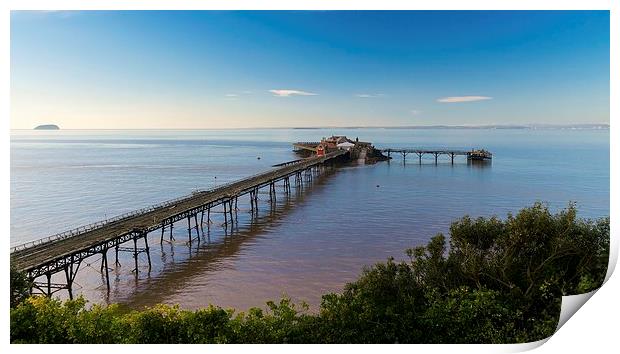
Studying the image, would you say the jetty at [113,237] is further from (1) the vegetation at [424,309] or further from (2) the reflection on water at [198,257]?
(1) the vegetation at [424,309]

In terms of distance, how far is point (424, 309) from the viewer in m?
12.5

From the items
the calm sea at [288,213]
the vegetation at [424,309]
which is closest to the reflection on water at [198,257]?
the calm sea at [288,213]

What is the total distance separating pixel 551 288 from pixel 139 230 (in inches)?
617

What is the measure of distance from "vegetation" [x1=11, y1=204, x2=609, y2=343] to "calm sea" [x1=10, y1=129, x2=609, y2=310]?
5.65 metres

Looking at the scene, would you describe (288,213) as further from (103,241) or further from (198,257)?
(103,241)

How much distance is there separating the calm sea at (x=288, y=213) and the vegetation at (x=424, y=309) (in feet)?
18.5

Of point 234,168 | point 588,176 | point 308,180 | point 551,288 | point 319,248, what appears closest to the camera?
point 551,288

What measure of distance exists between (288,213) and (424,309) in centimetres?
2205

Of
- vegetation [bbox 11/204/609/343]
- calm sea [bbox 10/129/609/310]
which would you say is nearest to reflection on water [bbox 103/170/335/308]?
Result: calm sea [bbox 10/129/609/310]

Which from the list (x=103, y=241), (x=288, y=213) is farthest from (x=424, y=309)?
(x=288, y=213)

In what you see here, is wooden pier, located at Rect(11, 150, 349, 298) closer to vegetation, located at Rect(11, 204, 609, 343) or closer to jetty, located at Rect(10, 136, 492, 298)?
jetty, located at Rect(10, 136, 492, 298)

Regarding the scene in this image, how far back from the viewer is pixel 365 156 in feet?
246
